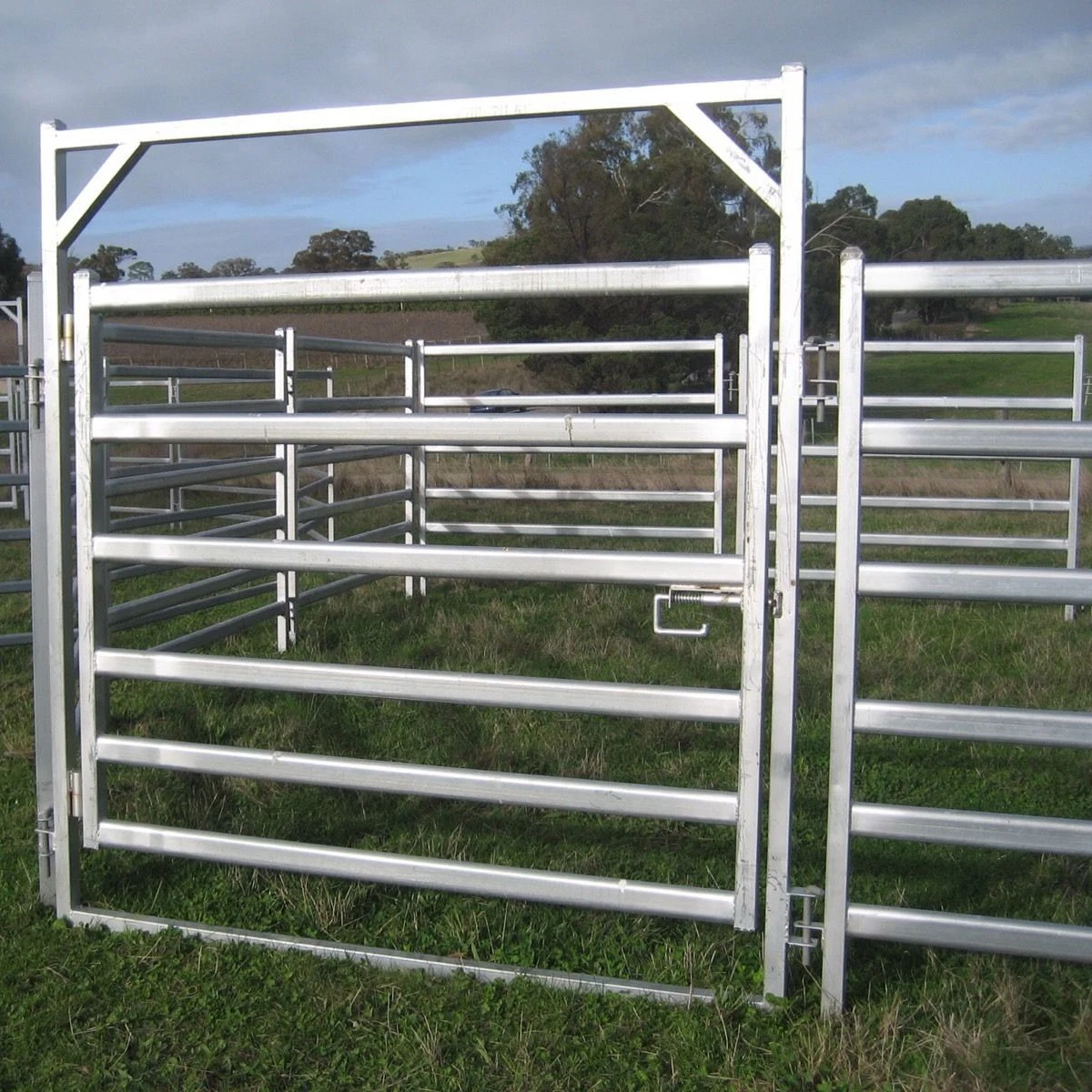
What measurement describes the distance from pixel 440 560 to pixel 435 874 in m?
0.77

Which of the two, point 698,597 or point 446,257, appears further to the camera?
point 446,257

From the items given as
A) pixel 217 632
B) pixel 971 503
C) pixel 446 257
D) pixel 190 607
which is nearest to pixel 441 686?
pixel 190 607

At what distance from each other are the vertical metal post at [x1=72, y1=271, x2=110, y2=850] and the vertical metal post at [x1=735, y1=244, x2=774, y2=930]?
65.1 inches

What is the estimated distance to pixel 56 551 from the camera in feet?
9.82

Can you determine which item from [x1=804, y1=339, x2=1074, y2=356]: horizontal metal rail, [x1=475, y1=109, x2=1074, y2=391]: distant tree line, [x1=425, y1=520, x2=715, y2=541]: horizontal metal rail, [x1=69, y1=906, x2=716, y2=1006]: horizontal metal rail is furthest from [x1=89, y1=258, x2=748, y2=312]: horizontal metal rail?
[x1=475, y1=109, x2=1074, y2=391]: distant tree line

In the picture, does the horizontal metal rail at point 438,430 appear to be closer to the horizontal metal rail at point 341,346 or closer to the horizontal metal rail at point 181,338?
the horizontal metal rail at point 181,338

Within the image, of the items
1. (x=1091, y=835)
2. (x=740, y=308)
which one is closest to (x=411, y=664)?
(x=1091, y=835)

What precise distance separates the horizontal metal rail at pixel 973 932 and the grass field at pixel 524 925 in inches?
5.7

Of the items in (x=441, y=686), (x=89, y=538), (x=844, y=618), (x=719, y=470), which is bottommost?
(x=441, y=686)

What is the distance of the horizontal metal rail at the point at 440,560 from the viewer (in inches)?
99.6

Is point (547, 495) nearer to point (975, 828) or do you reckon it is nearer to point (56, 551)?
point (56, 551)

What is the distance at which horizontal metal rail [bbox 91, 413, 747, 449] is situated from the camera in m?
2.48

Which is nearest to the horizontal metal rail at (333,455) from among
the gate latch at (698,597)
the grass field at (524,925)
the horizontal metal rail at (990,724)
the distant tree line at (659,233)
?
the grass field at (524,925)

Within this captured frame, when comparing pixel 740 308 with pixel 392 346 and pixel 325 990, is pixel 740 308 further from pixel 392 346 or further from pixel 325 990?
pixel 325 990
